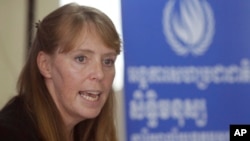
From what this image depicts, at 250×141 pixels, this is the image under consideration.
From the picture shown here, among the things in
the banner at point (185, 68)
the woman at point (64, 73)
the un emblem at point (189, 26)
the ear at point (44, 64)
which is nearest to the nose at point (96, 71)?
the woman at point (64, 73)

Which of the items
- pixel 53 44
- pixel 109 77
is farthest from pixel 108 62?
pixel 53 44

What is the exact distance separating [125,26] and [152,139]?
623mm

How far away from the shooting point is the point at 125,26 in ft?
6.88

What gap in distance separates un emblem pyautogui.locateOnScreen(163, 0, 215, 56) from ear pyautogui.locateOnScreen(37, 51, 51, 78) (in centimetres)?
113

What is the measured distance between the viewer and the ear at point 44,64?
1.13 meters

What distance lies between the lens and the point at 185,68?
2158 millimetres

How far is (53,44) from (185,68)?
1.19m

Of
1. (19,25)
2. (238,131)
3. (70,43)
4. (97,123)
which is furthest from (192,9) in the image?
(70,43)

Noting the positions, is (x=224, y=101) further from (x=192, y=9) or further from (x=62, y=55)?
(x=62, y=55)

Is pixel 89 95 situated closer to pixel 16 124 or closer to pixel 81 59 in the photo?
pixel 81 59

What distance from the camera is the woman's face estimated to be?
1074 mm

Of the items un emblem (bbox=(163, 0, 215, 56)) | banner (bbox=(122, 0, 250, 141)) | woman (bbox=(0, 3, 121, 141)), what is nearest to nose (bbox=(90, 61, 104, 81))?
woman (bbox=(0, 3, 121, 141))

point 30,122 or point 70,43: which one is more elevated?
point 70,43

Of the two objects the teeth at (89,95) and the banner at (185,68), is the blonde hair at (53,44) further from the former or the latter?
the banner at (185,68)
